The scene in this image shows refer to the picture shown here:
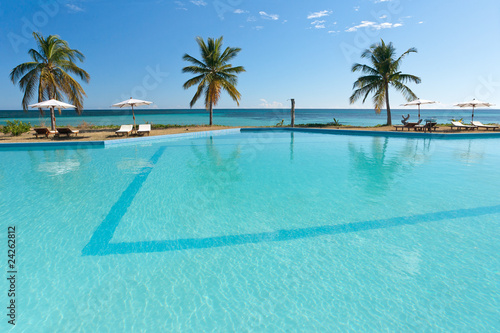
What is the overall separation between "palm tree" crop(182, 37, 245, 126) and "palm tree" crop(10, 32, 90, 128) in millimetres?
7508

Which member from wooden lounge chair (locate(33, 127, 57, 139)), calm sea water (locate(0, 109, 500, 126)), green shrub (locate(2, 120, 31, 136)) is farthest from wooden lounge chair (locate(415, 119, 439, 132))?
green shrub (locate(2, 120, 31, 136))

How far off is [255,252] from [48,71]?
1853cm

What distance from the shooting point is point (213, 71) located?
66.2 ft

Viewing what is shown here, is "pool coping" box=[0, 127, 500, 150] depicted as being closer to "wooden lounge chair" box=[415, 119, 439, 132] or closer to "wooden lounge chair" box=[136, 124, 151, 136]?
"wooden lounge chair" box=[136, 124, 151, 136]

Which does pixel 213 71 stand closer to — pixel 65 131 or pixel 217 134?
pixel 217 134

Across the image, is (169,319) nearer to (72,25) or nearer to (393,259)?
(393,259)

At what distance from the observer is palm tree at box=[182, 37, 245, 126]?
19.5 m

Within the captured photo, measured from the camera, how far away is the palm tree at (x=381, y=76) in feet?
61.3

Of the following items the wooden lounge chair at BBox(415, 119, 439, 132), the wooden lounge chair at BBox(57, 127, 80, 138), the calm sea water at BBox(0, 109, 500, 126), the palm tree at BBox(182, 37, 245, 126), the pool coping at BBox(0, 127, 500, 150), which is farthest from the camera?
the calm sea water at BBox(0, 109, 500, 126)

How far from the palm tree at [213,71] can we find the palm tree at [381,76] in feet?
31.7

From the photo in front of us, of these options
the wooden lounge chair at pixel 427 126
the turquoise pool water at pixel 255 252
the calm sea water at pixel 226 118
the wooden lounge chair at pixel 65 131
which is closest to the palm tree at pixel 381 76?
the wooden lounge chair at pixel 427 126

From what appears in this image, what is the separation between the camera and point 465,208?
15.5 ft

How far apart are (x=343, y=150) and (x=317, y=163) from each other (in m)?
3.35

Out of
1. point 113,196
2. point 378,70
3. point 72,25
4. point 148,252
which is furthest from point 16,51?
point 378,70
